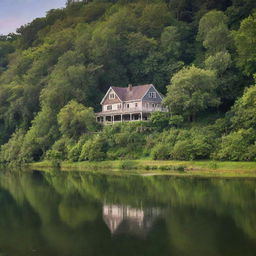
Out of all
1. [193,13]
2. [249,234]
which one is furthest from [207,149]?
[193,13]

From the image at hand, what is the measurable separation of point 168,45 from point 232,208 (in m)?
68.7

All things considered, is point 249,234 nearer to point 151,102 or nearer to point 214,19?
point 151,102

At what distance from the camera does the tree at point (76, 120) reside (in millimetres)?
80125

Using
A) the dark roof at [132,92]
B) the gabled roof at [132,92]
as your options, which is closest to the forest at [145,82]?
the gabled roof at [132,92]

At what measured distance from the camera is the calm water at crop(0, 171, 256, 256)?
2058cm

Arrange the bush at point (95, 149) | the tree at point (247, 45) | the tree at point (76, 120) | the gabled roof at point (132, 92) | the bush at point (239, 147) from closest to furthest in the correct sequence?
the bush at point (239, 147) → the tree at point (247, 45) → the bush at point (95, 149) → the tree at point (76, 120) → the gabled roof at point (132, 92)

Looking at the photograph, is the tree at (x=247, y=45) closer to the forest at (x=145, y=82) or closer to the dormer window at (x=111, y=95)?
the forest at (x=145, y=82)

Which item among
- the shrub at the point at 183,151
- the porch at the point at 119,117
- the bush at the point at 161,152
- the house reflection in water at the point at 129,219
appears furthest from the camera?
the porch at the point at 119,117

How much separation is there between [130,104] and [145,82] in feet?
46.0

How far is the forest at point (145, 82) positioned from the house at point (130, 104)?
4424mm

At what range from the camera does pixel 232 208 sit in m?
29.7

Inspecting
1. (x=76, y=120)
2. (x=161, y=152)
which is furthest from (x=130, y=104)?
(x=161, y=152)

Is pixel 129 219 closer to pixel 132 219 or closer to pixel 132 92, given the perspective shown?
pixel 132 219

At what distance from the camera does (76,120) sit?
80.6m
